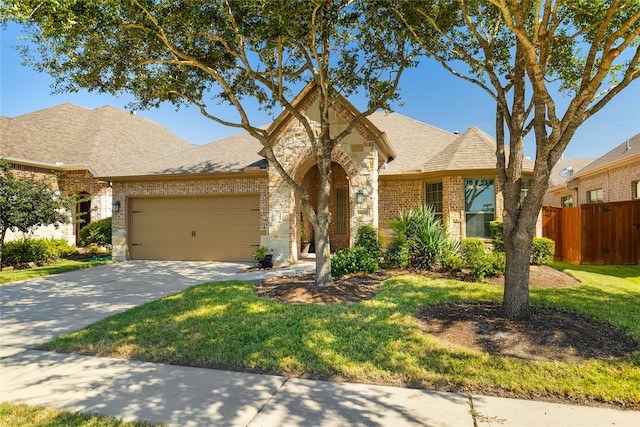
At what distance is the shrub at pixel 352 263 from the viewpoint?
8971 mm

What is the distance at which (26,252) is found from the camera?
12578 millimetres

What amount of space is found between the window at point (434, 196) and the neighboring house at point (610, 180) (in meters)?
6.48

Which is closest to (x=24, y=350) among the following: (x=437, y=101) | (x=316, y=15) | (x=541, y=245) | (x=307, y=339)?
(x=307, y=339)

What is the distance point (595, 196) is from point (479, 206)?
26.9 feet

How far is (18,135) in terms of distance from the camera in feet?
51.8

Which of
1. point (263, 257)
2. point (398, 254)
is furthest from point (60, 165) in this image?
point (398, 254)

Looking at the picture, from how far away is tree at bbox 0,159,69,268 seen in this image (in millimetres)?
10797

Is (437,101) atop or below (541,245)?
atop

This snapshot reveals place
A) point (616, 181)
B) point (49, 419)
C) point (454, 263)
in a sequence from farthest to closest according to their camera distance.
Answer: point (616, 181)
point (454, 263)
point (49, 419)

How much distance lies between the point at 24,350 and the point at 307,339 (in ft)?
12.5

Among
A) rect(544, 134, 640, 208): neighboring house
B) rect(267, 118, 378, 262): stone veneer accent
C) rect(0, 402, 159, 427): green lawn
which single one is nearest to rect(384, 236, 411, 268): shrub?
rect(267, 118, 378, 262): stone veneer accent

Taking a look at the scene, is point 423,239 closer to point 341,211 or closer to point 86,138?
point 341,211

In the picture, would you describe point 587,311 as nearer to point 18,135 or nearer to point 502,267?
point 502,267

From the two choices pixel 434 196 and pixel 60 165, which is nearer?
pixel 434 196
